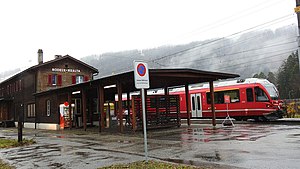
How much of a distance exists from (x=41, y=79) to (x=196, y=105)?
55.0 feet

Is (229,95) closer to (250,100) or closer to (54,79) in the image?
(250,100)

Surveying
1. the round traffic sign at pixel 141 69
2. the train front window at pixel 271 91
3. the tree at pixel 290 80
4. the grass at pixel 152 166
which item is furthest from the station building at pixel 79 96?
the tree at pixel 290 80

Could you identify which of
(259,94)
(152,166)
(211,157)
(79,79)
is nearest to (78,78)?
(79,79)

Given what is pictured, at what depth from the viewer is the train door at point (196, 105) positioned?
26.8 metres

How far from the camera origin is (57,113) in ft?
86.1

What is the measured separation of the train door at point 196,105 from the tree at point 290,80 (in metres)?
52.6

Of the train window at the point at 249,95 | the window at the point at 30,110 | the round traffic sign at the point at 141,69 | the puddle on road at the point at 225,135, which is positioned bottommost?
the puddle on road at the point at 225,135

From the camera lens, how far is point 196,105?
88.9ft

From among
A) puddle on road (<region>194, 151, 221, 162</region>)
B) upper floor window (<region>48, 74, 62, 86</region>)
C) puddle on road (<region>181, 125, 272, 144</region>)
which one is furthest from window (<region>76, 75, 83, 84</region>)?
puddle on road (<region>194, 151, 221, 162</region>)

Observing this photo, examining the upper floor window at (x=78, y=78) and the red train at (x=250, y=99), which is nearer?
the red train at (x=250, y=99)

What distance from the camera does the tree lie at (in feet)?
235

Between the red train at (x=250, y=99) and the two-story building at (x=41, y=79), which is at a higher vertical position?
the two-story building at (x=41, y=79)

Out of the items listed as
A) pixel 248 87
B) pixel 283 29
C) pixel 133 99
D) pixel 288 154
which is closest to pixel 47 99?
pixel 133 99

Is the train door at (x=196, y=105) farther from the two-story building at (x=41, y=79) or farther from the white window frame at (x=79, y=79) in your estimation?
the white window frame at (x=79, y=79)
